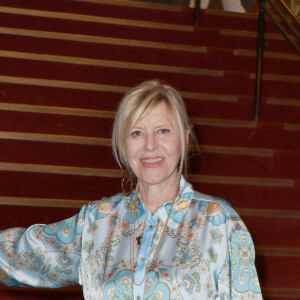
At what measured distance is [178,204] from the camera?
1.82 meters

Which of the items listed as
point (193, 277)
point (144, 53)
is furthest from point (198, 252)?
point (144, 53)

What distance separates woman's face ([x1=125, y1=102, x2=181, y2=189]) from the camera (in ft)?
5.89

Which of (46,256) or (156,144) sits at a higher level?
(156,144)

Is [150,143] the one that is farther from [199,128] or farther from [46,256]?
[199,128]

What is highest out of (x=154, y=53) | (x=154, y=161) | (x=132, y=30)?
(x=132, y=30)

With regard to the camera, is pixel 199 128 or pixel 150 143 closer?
pixel 150 143

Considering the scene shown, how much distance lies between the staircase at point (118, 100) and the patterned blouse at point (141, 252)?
4.03 ft

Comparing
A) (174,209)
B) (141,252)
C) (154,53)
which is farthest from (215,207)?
(154,53)

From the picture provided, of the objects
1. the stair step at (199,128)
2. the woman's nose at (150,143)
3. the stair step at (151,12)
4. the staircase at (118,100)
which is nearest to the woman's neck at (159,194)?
the woman's nose at (150,143)

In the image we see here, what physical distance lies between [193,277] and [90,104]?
8.18 ft

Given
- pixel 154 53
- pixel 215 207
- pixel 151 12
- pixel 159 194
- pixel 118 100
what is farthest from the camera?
pixel 151 12

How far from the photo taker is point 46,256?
6.11 feet

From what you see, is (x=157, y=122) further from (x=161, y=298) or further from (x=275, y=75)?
(x=275, y=75)

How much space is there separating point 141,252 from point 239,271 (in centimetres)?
30
